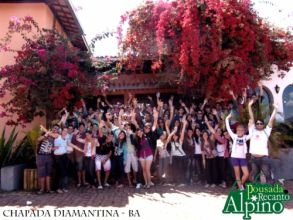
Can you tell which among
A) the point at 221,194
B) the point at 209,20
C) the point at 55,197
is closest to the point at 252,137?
the point at 221,194

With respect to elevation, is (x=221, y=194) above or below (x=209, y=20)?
below

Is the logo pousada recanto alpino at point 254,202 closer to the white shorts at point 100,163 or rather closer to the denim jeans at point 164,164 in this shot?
the denim jeans at point 164,164

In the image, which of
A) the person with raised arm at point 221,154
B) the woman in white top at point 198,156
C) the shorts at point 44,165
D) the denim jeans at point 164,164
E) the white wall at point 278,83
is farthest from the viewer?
the white wall at point 278,83

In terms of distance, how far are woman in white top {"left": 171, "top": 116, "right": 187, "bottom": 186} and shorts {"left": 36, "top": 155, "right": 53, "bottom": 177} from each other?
3102mm

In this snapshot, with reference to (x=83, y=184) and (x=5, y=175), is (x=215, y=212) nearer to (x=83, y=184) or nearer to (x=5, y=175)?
(x=83, y=184)

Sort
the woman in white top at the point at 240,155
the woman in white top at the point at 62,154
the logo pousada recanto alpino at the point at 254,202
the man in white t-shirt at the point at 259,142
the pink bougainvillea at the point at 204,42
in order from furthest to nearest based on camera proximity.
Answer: the pink bougainvillea at the point at 204,42 < the woman in white top at the point at 62,154 < the woman in white top at the point at 240,155 < the man in white t-shirt at the point at 259,142 < the logo pousada recanto alpino at the point at 254,202

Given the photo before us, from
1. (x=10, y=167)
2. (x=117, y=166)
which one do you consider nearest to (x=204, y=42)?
(x=117, y=166)

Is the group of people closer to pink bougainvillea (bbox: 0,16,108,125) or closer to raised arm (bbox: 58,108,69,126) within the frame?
raised arm (bbox: 58,108,69,126)

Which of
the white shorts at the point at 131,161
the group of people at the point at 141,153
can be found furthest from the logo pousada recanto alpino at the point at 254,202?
the white shorts at the point at 131,161

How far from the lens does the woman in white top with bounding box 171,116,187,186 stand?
9.91 m

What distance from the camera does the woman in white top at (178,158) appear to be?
32.5ft

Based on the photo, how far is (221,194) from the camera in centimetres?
873

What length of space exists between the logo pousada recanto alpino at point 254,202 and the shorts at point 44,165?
4.45 meters

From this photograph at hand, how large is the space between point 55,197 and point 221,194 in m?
3.78
